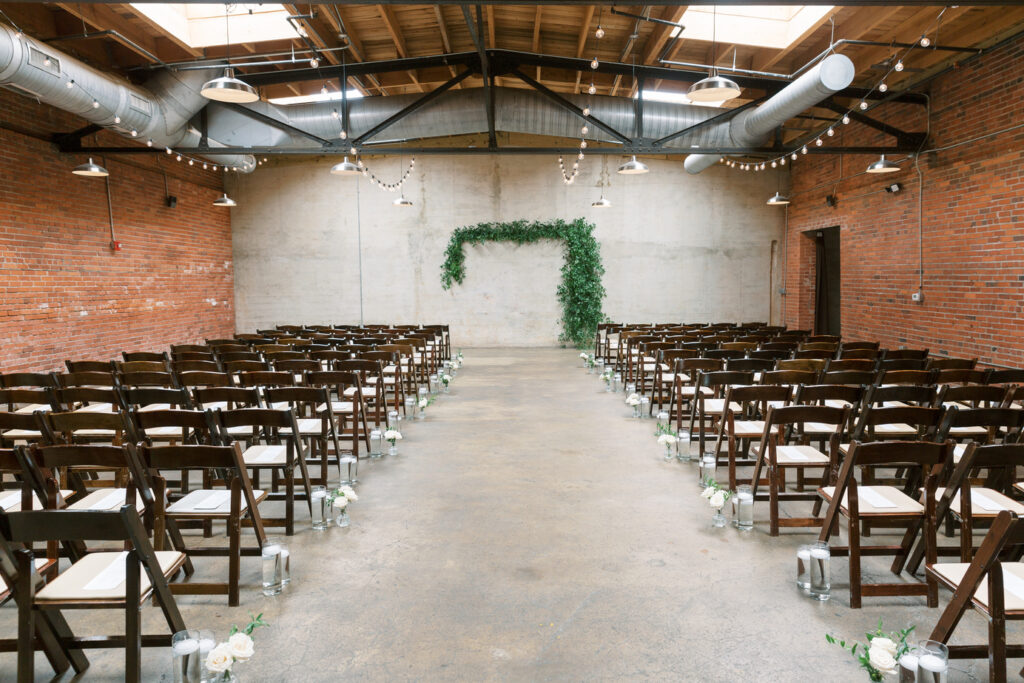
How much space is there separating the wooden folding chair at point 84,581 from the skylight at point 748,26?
8862mm

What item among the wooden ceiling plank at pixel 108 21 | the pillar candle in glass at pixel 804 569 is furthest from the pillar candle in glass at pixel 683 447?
the wooden ceiling plank at pixel 108 21

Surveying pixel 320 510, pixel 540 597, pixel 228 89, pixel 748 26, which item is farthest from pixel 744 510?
pixel 748 26

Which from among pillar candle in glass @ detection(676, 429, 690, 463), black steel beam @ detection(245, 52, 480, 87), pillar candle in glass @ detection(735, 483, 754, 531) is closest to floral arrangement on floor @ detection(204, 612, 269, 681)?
pillar candle in glass @ detection(735, 483, 754, 531)

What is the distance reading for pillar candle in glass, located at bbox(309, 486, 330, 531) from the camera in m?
4.29

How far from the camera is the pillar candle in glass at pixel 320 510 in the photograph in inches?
169

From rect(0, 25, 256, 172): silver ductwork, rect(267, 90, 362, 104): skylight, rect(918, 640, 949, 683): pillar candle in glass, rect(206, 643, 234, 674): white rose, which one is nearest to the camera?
rect(918, 640, 949, 683): pillar candle in glass

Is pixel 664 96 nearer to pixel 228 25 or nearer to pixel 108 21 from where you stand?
pixel 228 25

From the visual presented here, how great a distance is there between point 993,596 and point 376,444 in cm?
518

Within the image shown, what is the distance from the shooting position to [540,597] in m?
3.35

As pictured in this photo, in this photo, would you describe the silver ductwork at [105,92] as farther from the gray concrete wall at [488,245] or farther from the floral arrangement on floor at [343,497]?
the floral arrangement on floor at [343,497]

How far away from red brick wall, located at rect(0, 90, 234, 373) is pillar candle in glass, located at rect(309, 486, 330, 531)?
666 centimetres

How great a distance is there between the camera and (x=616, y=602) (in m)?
3.30

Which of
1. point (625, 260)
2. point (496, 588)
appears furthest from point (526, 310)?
point (496, 588)

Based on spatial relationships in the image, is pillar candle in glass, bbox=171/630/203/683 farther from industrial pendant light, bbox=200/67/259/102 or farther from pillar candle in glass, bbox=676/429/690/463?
industrial pendant light, bbox=200/67/259/102
